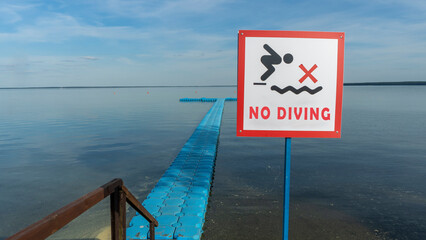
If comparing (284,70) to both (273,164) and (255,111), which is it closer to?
(255,111)

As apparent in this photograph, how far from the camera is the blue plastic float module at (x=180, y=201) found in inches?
197

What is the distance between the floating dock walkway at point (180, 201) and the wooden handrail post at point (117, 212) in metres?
2.23

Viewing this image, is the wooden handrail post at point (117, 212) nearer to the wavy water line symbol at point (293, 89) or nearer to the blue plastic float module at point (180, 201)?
the wavy water line symbol at point (293, 89)

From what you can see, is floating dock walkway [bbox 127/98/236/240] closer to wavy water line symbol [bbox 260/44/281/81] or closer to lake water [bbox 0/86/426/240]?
lake water [bbox 0/86/426/240]

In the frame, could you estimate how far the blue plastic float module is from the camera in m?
4.99

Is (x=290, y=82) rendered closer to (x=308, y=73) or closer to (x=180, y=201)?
(x=308, y=73)

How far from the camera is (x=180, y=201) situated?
20.5ft

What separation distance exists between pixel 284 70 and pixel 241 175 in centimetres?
671

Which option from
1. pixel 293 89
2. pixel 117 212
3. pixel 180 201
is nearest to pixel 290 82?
pixel 293 89

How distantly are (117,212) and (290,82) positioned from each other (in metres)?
1.99

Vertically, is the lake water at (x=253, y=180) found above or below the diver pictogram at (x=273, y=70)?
below

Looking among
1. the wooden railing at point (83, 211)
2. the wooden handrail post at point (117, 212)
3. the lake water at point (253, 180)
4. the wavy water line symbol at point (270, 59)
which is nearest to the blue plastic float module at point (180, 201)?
the lake water at point (253, 180)

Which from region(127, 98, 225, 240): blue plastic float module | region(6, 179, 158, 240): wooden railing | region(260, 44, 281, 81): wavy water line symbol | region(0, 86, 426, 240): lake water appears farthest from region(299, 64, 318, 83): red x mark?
region(0, 86, 426, 240): lake water

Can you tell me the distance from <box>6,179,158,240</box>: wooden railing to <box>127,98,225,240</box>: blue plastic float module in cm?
150
